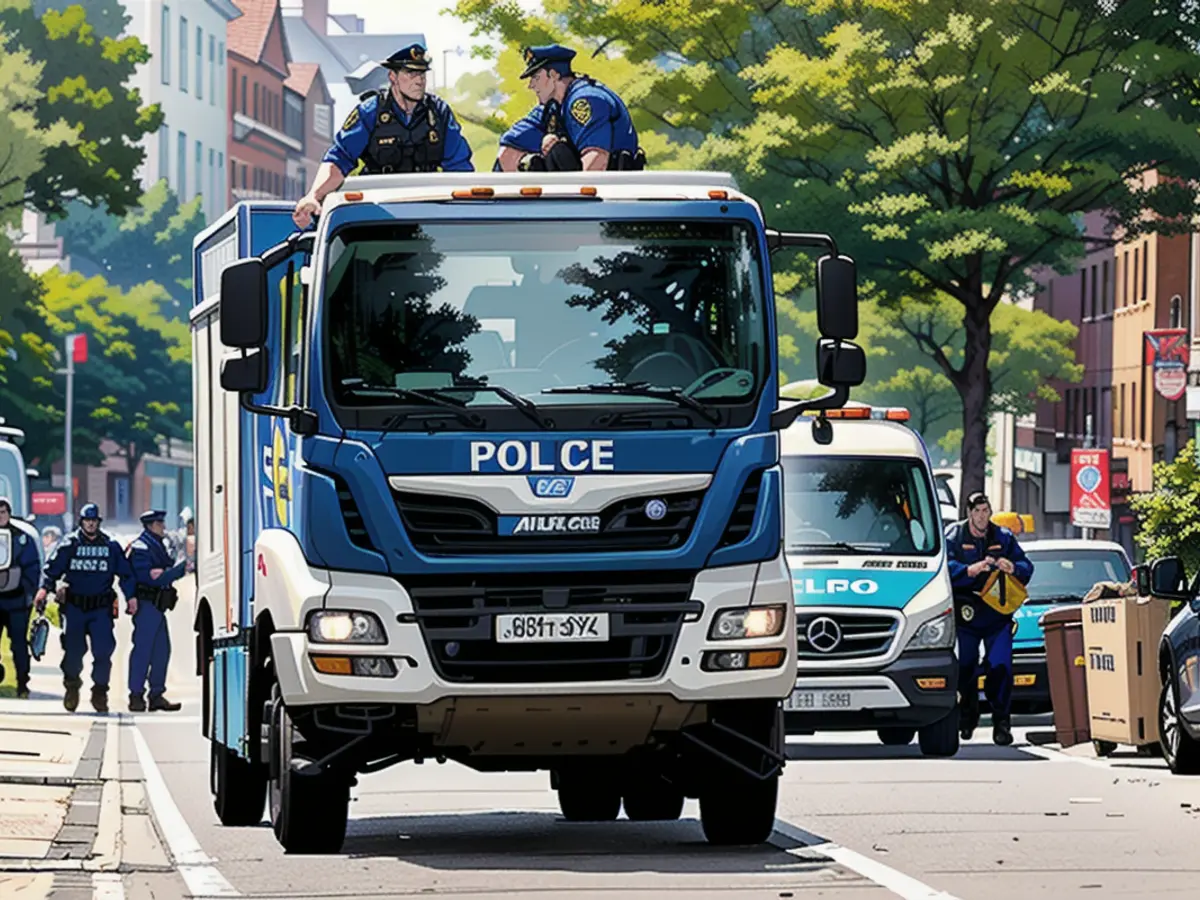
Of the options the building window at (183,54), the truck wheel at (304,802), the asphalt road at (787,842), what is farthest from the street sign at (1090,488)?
the building window at (183,54)

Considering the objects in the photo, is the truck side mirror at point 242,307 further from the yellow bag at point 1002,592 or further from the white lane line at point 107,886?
the yellow bag at point 1002,592

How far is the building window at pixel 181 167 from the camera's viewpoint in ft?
434

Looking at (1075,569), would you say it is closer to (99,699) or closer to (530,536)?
(99,699)

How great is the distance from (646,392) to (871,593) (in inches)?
358

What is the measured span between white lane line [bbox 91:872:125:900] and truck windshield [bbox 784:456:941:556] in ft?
31.5

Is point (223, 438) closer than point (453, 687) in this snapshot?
No

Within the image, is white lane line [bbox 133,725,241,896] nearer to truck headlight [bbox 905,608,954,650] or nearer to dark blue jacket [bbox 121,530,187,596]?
truck headlight [bbox 905,608,954,650]

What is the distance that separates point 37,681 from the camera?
3525 centimetres

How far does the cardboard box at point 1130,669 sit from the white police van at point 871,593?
1.00 metres

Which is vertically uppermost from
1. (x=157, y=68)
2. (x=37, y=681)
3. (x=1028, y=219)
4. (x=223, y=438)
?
(x=157, y=68)

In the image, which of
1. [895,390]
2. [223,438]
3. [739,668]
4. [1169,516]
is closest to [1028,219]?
[1169,516]

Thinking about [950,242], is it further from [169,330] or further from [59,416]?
[169,330]

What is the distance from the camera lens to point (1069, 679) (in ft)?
74.8

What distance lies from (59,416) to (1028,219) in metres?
48.6
